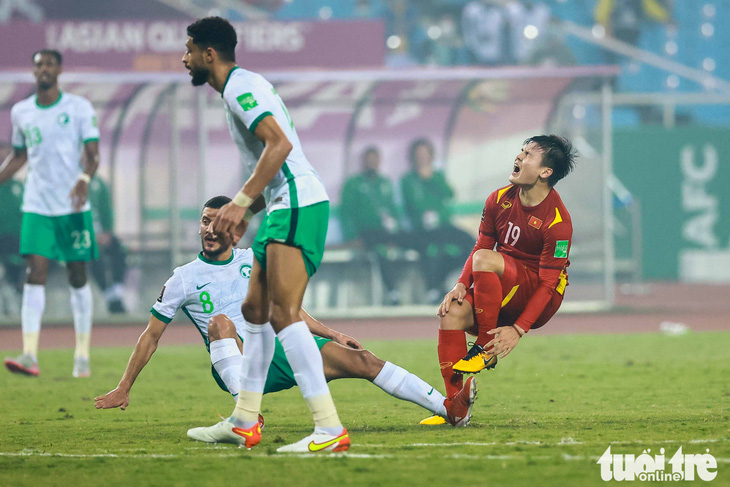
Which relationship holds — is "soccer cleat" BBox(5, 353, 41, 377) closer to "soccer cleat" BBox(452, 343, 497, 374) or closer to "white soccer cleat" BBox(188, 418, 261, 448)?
"white soccer cleat" BBox(188, 418, 261, 448)

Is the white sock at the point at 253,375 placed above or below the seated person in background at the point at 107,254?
below

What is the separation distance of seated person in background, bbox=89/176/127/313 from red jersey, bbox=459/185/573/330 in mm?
9141

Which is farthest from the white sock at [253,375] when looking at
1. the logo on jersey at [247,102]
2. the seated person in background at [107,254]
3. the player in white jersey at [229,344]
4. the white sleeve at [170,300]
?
the seated person in background at [107,254]

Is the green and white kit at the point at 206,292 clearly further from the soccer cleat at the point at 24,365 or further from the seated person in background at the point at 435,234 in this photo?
the seated person in background at the point at 435,234

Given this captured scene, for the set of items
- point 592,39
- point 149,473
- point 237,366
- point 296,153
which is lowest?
point 149,473

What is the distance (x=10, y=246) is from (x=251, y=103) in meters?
10.3

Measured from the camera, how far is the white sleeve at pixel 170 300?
18.2 ft

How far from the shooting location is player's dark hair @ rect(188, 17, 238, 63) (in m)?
4.71

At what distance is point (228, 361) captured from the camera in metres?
5.47

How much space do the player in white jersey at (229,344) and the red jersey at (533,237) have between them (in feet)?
2.12

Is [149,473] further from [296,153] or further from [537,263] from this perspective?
[537,263]

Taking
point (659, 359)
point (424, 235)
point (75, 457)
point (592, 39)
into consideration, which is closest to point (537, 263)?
point (75, 457)

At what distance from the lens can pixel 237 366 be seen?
18.0 ft

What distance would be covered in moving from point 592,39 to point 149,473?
19.4 m
